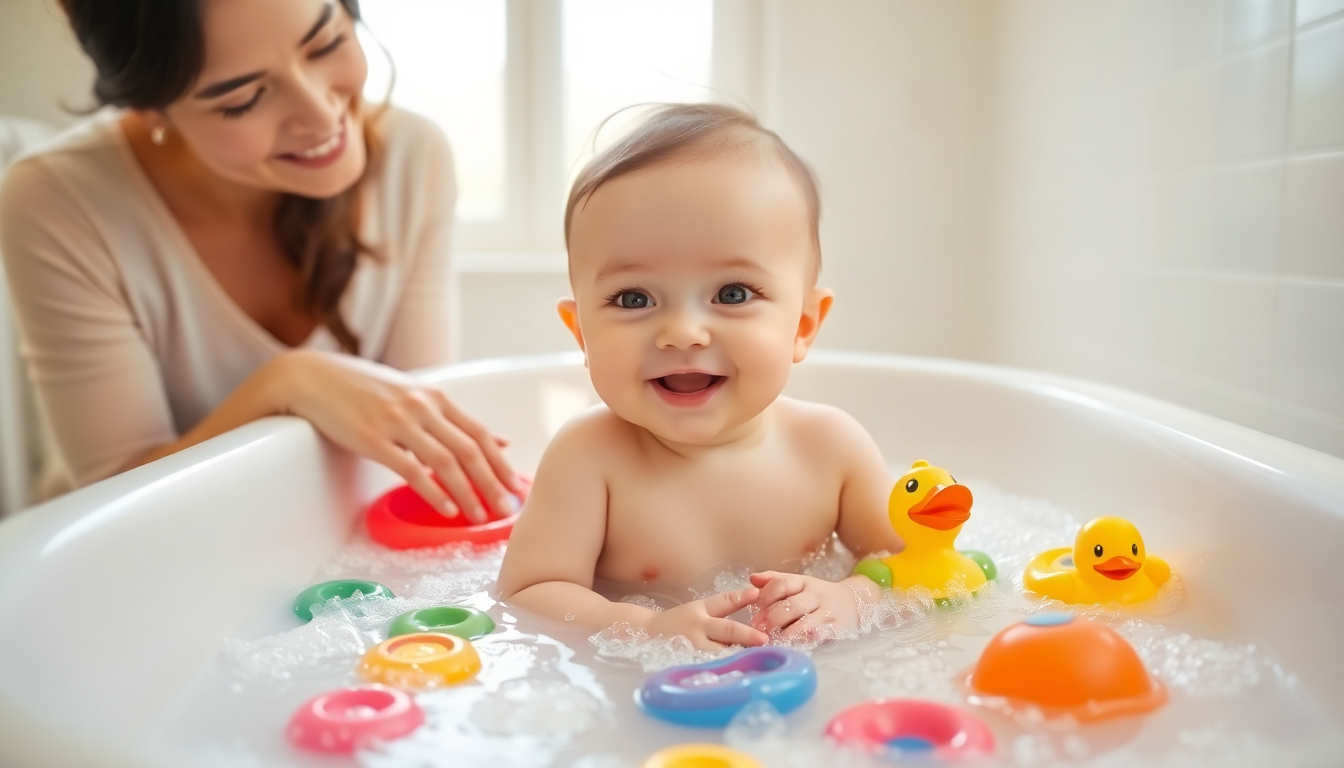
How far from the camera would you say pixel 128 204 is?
4.92ft

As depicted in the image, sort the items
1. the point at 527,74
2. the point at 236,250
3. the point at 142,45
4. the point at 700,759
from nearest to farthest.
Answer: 1. the point at 700,759
2. the point at 142,45
3. the point at 236,250
4. the point at 527,74

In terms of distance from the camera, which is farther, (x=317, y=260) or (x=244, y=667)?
→ (x=317, y=260)

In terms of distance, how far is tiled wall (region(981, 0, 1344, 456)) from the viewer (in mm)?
1184

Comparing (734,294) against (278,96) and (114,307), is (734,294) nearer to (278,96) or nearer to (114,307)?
(278,96)

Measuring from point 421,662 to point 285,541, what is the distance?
406mm

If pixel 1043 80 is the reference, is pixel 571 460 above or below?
below

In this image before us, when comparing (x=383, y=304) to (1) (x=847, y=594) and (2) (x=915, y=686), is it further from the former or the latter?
(2) (x=915, y=686)

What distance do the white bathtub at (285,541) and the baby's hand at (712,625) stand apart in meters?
0.38

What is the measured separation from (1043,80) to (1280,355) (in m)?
0.96

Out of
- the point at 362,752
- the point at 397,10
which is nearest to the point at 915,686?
the point at 362,752

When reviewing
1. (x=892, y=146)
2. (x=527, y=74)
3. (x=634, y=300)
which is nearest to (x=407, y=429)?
(x=634, y=300)

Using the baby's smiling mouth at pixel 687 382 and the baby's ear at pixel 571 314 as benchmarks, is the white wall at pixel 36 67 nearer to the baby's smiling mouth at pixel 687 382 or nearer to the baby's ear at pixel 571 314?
the baby's ear at pixel 571 314

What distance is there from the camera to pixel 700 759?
24.9 inches

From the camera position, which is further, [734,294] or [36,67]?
[36,67]
